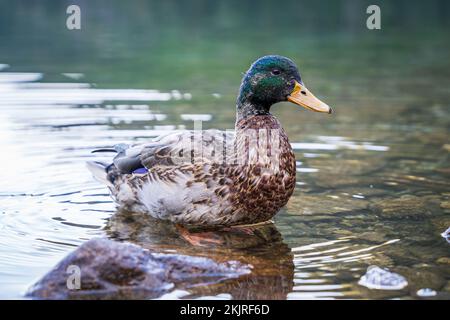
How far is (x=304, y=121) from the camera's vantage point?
33.7ft

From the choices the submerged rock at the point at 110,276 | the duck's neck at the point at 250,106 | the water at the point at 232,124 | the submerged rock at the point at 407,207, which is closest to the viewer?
the submerged rock at the point at 110,276

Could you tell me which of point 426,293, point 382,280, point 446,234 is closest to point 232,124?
point 446,234

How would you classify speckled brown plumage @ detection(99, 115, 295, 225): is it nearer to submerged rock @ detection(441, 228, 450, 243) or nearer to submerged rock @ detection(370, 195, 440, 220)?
submerged rock @ detection(370, 195, 440, 220)

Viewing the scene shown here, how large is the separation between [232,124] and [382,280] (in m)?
4.79

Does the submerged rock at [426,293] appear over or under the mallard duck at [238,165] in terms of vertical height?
under

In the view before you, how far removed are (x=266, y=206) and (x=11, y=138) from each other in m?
4.10

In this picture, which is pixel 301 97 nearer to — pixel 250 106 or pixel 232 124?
pixel 250 106

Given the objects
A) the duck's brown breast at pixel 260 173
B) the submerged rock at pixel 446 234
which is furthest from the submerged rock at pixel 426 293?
the duck's brown breast at pixel 260 173

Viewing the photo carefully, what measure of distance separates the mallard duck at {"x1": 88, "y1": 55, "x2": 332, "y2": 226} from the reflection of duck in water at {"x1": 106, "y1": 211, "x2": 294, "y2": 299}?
0.12 meters

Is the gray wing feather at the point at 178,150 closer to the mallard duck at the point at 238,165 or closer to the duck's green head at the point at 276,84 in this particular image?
the mallard duck at the point at 238,165

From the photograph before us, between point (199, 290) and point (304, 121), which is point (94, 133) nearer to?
point (304, 121)

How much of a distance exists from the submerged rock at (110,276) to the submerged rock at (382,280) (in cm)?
94

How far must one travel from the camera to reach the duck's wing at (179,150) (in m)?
6.20
